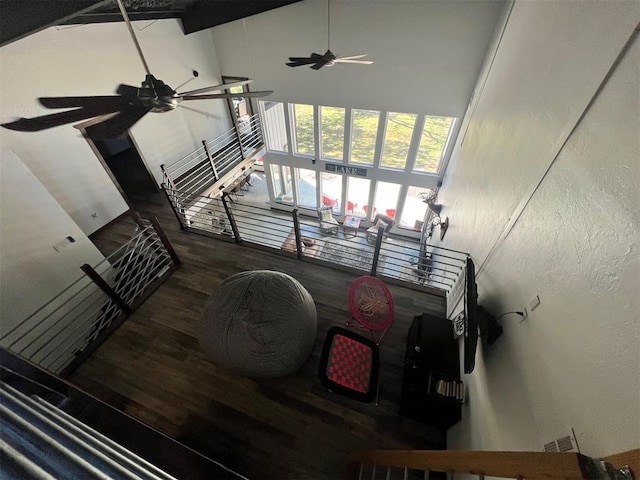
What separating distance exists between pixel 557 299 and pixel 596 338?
1.11 ft

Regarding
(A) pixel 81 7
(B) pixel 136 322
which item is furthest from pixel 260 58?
(B) pixel 136 322

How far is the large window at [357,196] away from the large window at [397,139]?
Result: 3.01 ft

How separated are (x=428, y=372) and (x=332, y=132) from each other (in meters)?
6.49

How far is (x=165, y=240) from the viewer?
11.5ft

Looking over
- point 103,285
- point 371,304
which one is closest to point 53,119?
point 103,285

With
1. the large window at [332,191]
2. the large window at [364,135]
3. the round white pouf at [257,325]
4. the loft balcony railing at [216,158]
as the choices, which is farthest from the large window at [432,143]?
the round white pouf at [257,325]

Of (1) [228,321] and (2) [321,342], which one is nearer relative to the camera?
(1) [228,321]

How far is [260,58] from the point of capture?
6.41 meters

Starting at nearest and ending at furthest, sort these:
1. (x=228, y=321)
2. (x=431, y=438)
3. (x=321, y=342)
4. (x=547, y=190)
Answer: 1. (x=547, y=190)
2. (x=228, y=321)
3. (x=431, y=438)
4. (x=321, y=342)

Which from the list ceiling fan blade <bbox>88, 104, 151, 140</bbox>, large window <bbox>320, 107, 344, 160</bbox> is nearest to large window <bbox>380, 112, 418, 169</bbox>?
large window <bbox>320, 107, 344, 160</bbox>

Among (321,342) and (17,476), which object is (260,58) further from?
(17,476)

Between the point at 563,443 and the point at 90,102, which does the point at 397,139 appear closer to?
the point at 90,102

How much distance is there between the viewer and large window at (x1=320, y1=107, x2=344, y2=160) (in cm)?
678

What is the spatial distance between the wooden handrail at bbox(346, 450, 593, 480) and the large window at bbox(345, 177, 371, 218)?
7.16 m
